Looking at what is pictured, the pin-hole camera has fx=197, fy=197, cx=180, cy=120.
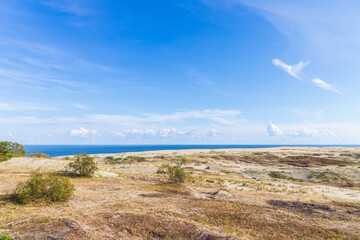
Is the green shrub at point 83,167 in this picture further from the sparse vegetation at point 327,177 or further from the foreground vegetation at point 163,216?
the sparse vegetation at point 327,177

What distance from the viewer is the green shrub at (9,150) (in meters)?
28.9

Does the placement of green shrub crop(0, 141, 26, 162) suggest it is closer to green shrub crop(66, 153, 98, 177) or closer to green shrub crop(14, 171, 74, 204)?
green shrub crop(66, 153, 98, 177)

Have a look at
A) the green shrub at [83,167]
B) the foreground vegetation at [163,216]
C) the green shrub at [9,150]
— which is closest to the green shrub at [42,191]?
the foreground vegetation at [163,216]

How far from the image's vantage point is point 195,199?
15.6m

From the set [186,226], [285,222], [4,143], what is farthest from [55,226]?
[4,143]

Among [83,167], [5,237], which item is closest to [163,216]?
[5,237]

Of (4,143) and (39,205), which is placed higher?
(4,143)

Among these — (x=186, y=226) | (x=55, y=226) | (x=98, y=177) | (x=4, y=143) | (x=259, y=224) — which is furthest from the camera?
(x=4, y=143)

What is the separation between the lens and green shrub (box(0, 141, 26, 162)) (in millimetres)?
28862

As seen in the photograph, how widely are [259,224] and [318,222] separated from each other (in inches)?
155

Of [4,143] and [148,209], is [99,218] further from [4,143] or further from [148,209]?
[4,143]

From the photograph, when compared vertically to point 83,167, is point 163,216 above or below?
below

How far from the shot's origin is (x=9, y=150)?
3209 centimetres

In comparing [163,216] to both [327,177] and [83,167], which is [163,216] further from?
[327,177]
